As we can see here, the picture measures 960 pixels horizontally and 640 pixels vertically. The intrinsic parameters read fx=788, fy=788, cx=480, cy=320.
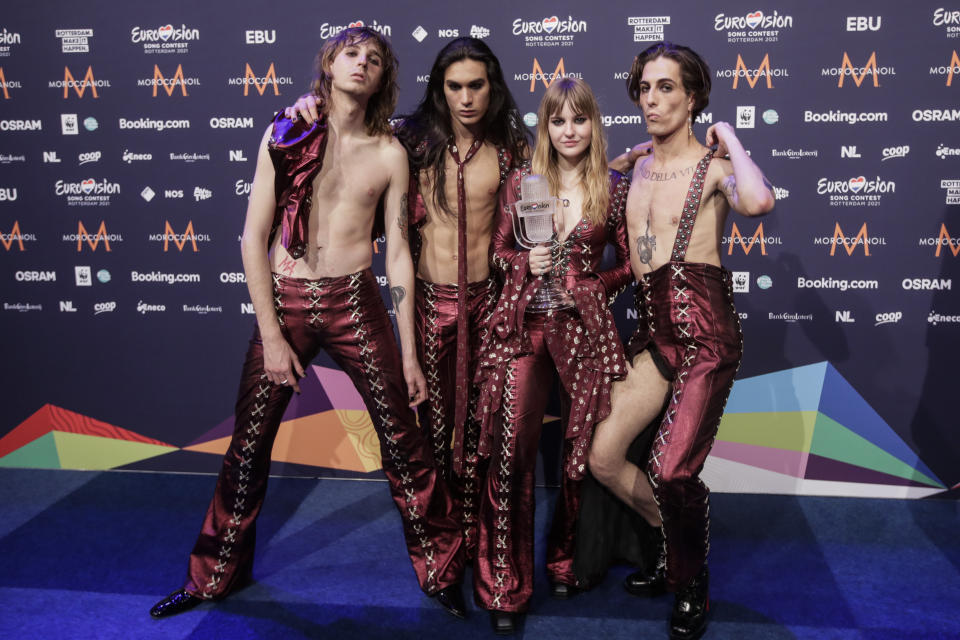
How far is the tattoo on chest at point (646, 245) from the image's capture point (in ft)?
9.38

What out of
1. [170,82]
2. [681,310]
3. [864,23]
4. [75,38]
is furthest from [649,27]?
[75,38]

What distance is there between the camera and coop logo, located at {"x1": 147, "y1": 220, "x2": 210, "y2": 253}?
4.23m

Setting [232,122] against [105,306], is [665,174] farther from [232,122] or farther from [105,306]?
[105,306]

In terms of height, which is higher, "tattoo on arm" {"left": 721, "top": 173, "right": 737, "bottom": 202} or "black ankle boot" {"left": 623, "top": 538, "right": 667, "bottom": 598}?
"tattoo on arm" {"left": 721, "top": 173, "right": 737, "bottom": 202}

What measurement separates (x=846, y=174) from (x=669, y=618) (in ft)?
7.56

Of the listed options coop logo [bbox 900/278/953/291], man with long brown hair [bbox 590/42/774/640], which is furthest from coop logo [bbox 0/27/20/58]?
coop logo [bbox 900/278/953/291]

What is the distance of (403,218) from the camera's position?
2990 mm

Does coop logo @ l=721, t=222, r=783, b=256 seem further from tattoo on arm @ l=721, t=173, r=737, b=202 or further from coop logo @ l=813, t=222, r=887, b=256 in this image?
tattoo on arm @ l=721, t=173, r=737, b=202

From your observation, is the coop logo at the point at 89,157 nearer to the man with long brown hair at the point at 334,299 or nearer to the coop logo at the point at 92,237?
the coop logo at the point at 92,237

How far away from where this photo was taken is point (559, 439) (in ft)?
13.7

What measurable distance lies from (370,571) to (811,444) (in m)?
2.33

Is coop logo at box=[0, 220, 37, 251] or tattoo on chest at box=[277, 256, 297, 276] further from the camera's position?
coop logo at box=[0, 220, 37, 251]

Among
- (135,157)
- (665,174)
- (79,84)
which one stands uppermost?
(79,84)

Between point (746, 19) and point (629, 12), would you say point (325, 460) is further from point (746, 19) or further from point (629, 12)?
point (746, 19)
